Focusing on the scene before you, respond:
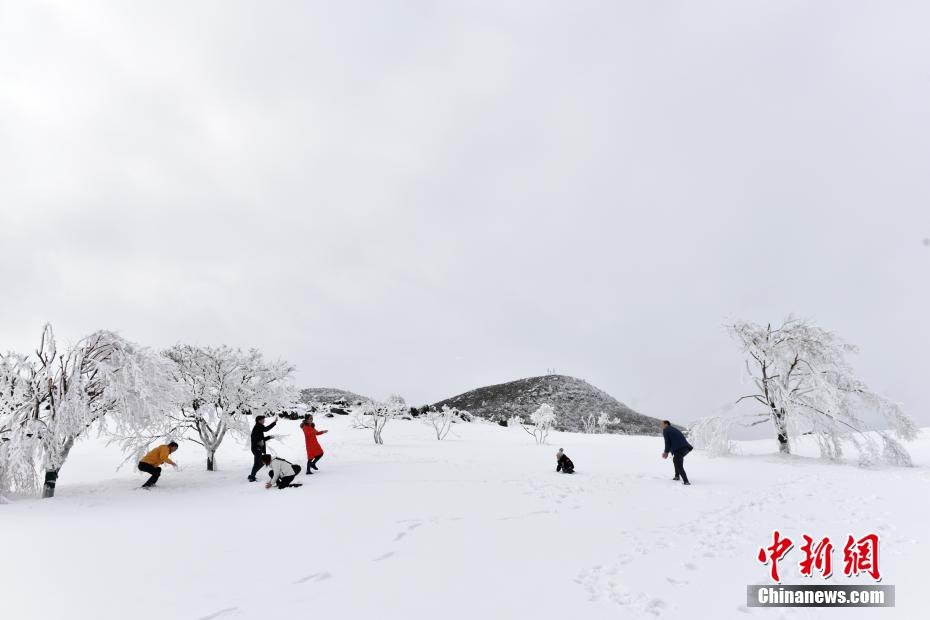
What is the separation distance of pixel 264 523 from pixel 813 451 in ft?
86.4

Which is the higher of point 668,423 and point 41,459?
point 668,423

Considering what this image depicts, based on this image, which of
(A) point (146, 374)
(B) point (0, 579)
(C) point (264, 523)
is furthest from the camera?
(A) point (146, 374)

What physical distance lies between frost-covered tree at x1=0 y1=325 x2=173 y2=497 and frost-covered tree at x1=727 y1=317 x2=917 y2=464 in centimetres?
2365

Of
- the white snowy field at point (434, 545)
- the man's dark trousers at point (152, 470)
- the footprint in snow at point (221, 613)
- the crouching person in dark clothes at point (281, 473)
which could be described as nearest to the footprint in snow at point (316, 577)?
the white snowy field at point (434, 545)

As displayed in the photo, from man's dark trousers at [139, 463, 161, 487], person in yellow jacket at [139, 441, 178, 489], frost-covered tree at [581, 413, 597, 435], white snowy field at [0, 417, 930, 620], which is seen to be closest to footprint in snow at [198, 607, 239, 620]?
white snowy field at [0, 417, 930, 620]

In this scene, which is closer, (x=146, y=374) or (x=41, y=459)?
(x=41, y=459)

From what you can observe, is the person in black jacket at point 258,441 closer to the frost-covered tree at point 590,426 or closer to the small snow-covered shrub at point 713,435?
the small snow-covered shrub at point 713,435

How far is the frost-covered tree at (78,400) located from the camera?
999 cm

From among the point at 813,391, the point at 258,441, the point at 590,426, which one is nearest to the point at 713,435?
the point at 813,391

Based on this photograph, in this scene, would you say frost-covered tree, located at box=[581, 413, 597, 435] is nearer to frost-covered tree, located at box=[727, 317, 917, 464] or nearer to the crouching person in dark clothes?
frost-covered tree, located at box=[727, 317, 917, 464]

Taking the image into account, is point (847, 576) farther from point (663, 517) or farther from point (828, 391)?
point (828, 391)

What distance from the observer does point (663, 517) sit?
27.2 feet

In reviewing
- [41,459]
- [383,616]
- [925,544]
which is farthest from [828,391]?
[41,459]

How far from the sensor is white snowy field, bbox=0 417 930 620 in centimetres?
451
